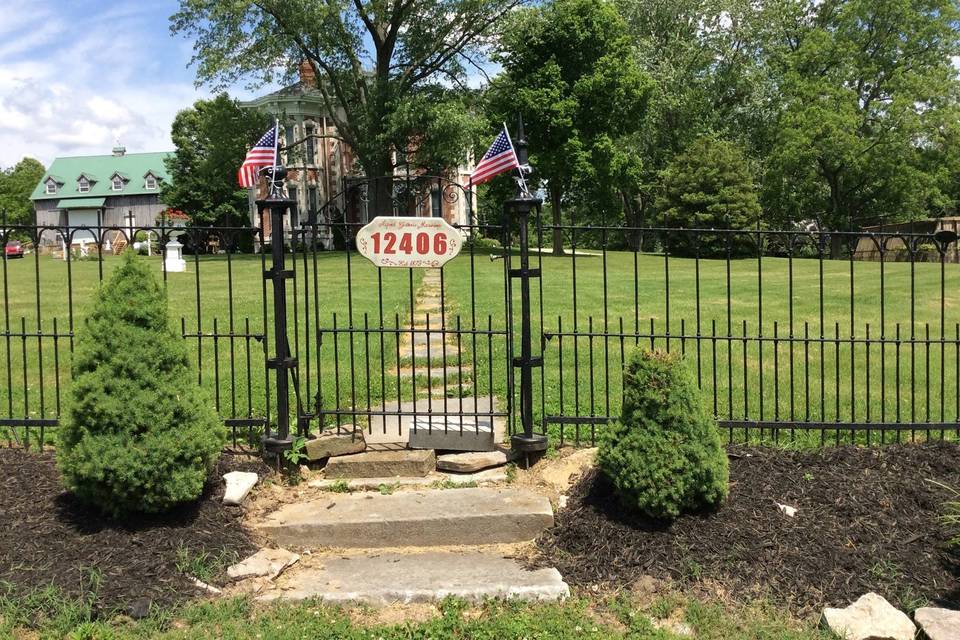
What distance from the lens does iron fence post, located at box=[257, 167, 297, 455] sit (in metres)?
5.19

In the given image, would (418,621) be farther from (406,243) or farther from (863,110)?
(863,110)

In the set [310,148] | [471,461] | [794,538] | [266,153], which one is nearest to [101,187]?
[310,148]

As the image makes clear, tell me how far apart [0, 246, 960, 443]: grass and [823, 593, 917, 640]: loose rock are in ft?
5.56

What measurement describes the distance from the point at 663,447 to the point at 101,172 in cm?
6859

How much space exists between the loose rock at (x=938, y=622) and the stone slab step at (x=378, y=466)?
304cm

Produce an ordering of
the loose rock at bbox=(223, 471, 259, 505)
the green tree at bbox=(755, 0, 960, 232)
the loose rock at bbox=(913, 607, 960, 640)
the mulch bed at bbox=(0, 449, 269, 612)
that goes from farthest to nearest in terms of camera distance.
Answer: the green tree at bbox=(755, 0, 960, 232) → the loose rock at bbox=(223, 471, 259, 505) → the mulch bed at bbox=(0, 449, 269, 612) → the loose rock at bbox=(913, 607, 960, 640)

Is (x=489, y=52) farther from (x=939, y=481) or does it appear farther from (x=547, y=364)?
(x=939, y=481)

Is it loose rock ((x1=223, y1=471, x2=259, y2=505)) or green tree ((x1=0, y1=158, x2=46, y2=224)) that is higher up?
green tree ((x1=0, y1=158, x2=46, y2=224))

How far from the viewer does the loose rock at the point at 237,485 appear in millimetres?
4637

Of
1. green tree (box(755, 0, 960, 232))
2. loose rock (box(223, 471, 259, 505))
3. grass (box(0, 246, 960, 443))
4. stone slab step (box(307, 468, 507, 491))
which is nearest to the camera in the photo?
loose rock (box(223, 471, 259, 505))

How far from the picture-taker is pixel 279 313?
5.20m

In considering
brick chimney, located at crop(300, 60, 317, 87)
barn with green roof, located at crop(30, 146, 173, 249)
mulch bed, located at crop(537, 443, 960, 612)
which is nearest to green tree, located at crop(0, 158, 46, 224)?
barn with green roof, located at crop(30, 146, 173, 249)

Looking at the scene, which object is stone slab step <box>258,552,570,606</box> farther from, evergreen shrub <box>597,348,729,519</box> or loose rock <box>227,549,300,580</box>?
evergreen shrub <box>597,348,729,519</box>

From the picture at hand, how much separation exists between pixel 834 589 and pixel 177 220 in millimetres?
40970
